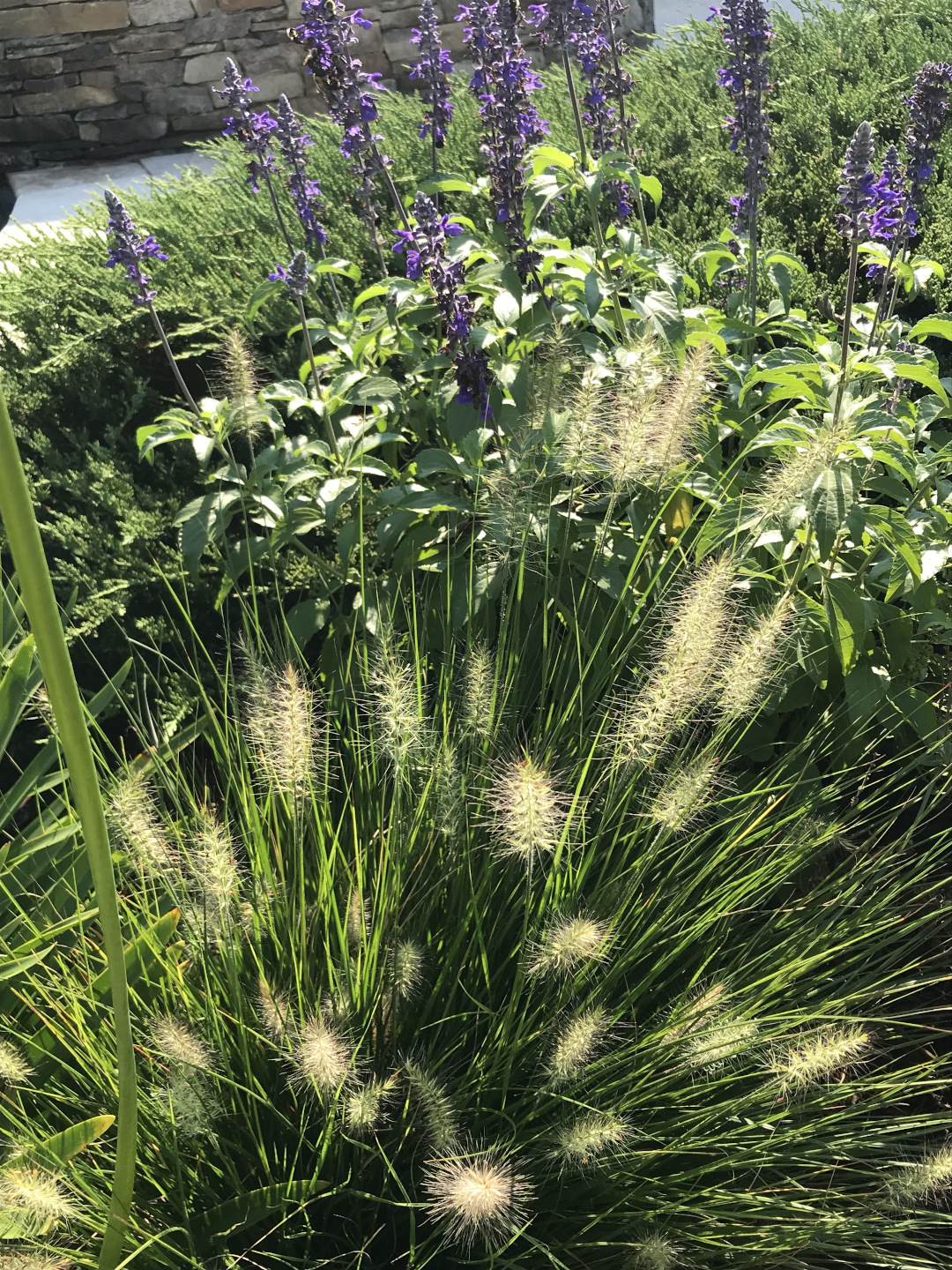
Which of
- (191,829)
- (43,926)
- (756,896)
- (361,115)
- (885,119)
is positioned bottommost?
(756,896)

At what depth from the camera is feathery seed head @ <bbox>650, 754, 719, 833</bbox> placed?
1.63 m

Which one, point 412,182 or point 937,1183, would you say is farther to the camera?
point 412,182

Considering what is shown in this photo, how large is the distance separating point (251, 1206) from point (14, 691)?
1.26 meters

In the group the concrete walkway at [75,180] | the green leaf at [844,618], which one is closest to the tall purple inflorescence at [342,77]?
the green leaf at [844,618]

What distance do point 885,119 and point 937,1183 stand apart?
15.5ft

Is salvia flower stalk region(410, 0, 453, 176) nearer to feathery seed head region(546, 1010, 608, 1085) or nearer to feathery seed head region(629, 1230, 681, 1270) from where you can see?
feathery seed head region(546, 1010, 608, 1085)

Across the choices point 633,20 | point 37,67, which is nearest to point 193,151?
point 37,67

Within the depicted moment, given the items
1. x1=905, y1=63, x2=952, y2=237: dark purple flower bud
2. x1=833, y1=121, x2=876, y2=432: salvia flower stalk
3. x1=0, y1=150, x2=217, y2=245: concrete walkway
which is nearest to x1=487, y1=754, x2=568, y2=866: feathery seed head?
x1=833, y1=121, x2=876, y2=432: salvia flower stalk

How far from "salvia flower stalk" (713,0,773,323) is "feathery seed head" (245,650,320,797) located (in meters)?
1.77

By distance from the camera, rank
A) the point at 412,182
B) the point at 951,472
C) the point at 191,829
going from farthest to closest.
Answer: the point at 412,182
the point at 951,472
the point at 191,829

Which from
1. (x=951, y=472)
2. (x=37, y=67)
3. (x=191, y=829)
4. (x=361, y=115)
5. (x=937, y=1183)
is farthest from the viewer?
(x=37, y=67)

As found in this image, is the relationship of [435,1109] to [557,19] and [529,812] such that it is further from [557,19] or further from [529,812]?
[557,19]

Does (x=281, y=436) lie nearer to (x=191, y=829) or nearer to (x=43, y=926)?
(x=191, y=829)

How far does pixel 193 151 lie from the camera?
966 centimetres
